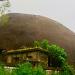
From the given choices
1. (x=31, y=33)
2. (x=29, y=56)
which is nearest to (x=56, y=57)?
(x=29, y=56)

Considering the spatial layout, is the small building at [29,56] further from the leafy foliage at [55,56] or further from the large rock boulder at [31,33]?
the large rock boulder at [31,33]

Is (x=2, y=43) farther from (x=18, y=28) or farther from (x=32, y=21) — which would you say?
(x=32, y=21)

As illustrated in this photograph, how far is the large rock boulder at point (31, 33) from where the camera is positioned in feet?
63.2

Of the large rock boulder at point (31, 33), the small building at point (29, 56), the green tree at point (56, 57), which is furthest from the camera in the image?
the large rock boulder at point (31, 33)

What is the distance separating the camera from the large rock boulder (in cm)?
1928

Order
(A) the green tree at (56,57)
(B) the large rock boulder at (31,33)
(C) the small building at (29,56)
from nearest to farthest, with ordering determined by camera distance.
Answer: (C) the small building at (29,56) < (A) the green tree at (56,57) < (B) the large rock boulder at (31,33)

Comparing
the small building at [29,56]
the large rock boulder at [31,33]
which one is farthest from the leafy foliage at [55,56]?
the large rock boulder at [31,33]

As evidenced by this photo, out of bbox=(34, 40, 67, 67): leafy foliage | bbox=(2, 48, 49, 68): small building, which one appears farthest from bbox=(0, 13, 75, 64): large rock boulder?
bbox=(2, 48, 49, 68): small building

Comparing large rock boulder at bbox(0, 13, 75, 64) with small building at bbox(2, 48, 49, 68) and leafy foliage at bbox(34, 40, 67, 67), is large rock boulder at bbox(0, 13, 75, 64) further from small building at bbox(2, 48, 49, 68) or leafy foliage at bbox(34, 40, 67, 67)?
small building at bbox(2, 48, 49, 68)

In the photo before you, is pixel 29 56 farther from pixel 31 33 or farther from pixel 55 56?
pixel 31 33

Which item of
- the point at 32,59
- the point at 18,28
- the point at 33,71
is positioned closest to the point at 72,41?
the point at 18,28

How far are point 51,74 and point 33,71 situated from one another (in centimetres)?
214

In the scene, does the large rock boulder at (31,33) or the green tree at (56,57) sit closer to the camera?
the green tree at (56,57)

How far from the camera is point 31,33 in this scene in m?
19.7
